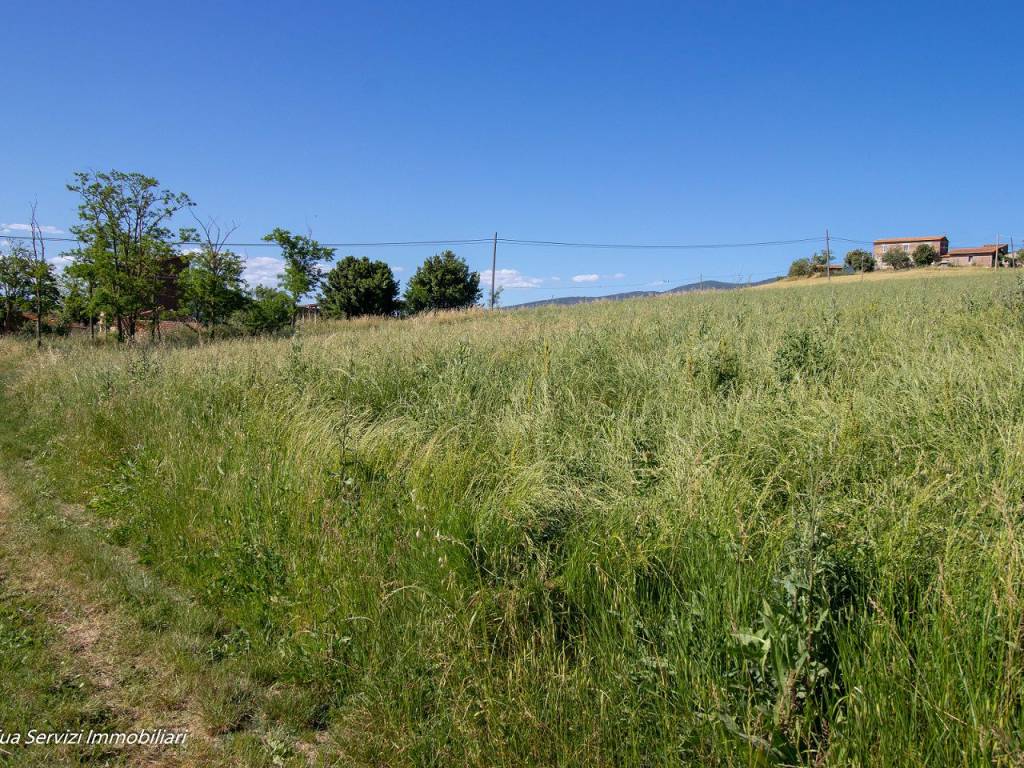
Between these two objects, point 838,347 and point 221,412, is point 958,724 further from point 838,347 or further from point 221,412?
point 221,412

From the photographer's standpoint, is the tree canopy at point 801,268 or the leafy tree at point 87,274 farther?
the tree canopy at point 801,268

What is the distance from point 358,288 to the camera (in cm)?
5734

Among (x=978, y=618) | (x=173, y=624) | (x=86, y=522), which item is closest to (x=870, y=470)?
(x=978, y=618)

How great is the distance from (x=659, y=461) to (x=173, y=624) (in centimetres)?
327

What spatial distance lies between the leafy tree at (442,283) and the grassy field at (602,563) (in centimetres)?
6365

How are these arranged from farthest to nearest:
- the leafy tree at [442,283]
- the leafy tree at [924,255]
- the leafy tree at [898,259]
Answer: the leafy tree at [898,259] < the leafy tree at [924,255] < the leafy tree at [442,283]

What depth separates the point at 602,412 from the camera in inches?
221

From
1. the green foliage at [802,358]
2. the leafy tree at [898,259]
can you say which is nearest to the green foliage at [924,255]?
the leafy tree at [898,259]

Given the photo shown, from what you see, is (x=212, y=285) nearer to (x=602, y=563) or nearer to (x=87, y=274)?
(x=87, y=274)

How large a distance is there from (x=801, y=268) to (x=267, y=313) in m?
80.3

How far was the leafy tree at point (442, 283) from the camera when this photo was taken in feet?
226

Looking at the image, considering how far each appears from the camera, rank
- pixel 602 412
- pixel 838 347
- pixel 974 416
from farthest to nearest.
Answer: pixel 838 347 < pixel 602 412 < pixel 974 416

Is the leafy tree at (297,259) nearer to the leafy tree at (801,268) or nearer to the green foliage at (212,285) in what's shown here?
the green foliage at (212,285)

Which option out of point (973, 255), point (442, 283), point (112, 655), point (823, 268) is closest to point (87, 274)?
point (112, 655)
